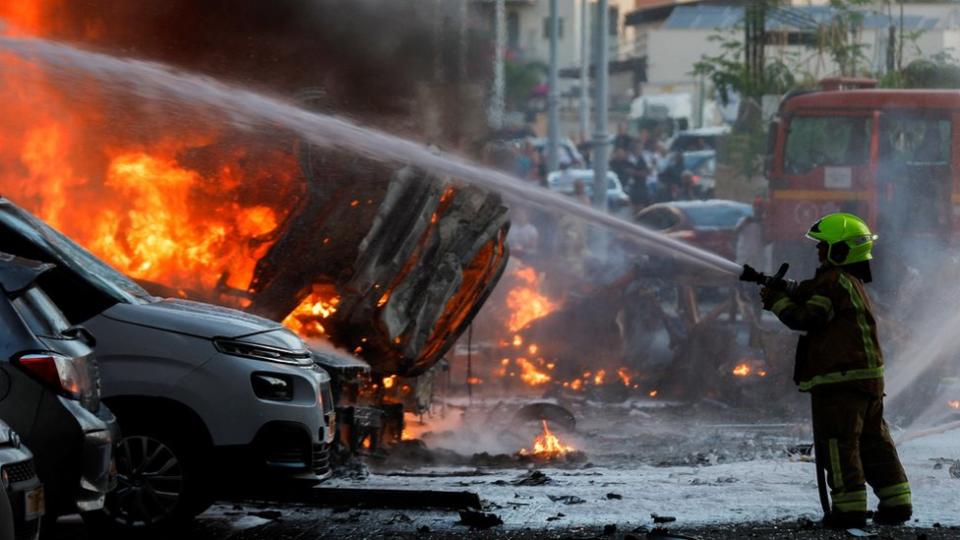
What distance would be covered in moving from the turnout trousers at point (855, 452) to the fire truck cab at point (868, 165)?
10800 mm

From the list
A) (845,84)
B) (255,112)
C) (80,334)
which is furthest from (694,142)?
(80,334)

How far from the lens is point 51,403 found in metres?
6.37

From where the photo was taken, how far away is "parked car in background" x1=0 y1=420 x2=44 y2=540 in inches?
212

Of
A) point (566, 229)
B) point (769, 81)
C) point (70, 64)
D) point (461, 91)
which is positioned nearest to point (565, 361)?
point (461, 91)

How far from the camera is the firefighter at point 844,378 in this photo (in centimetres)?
825

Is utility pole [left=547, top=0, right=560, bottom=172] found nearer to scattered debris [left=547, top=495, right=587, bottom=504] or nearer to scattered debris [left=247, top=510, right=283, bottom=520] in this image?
scattered debris [left=547, top=495, right=587, bottom=504]

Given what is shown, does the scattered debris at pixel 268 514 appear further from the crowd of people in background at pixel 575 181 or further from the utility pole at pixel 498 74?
the utility pole at pixel 498 74

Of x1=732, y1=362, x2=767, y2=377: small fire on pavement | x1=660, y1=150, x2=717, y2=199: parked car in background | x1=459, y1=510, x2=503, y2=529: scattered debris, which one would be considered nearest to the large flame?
x1=459, y1=510, x2=503, y2=529: scattered debris

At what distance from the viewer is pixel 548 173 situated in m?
31.5

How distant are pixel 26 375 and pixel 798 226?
627 inches

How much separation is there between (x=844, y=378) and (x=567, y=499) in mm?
1722

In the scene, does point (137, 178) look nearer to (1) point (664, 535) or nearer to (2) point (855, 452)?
(1) point (664, 535)

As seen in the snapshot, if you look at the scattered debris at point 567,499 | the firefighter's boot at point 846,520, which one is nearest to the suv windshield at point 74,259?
the scattered debris at point 567,499

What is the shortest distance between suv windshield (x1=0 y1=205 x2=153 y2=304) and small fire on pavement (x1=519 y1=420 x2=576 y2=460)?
13.2 feet
